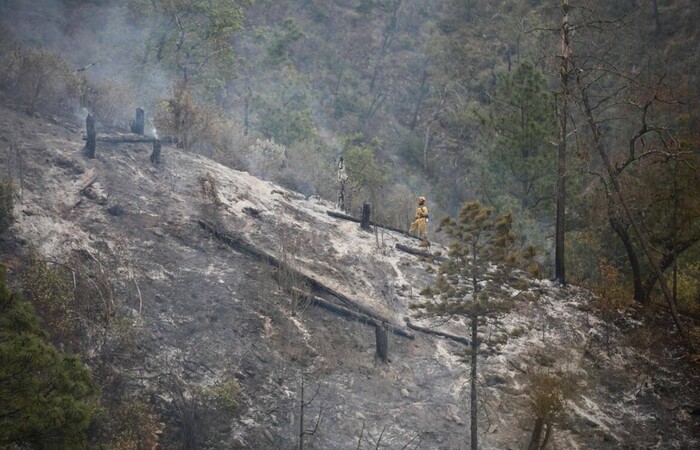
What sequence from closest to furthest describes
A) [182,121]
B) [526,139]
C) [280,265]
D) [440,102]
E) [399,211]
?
[280,265], [182,121], [526,139], [399,211], [440,102]

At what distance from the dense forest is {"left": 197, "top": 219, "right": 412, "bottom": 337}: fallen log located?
468 centimetres

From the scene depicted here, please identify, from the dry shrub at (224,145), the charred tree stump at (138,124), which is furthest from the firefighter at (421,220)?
the charred tree stump at (138,124)

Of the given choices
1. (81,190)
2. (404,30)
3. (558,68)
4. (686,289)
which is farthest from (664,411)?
(404,30)

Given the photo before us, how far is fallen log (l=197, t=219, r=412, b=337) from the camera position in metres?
14.4

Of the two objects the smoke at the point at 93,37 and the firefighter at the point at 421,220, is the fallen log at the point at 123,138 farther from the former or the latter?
the smoke at the point at 93,37

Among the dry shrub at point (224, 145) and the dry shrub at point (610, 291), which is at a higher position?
the dry shrub at point (224, 145)

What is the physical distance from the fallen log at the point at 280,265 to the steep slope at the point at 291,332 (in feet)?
0.28

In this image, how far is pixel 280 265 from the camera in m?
14.5

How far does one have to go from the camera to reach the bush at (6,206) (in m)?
12.0

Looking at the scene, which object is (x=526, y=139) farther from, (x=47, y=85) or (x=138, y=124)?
(x=47, y=85)

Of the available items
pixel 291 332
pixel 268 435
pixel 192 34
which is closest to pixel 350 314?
pixel 291 332

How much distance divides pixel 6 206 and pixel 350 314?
807 cm

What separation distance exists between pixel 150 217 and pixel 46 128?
5.42 m

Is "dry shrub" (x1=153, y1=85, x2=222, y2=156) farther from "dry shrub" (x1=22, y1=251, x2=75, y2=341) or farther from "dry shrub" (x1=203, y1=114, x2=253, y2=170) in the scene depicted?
"dry shrub" (x1=22, y1=251, x2=75, y2=341)
